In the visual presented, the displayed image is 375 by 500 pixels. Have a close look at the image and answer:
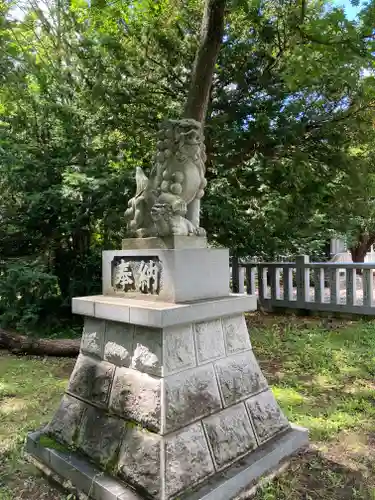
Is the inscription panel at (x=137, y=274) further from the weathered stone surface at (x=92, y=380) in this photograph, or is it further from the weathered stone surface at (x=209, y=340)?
the weathered stone surface at (x=92, y=380)

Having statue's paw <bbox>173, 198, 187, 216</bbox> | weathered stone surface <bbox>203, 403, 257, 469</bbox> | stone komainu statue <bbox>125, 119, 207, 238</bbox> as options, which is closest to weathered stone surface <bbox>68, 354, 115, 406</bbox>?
weathered stone surface <bbox>203, 403, 257, 469</bbox>

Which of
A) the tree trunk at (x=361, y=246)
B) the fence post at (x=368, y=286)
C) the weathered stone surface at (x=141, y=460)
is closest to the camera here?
the weathered stone surface at (x=141, y=460)

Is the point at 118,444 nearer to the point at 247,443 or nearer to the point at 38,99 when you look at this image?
the point at 247,443

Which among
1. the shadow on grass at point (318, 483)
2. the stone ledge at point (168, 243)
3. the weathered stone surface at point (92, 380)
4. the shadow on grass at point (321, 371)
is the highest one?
the stone ledge at point (168, 243)

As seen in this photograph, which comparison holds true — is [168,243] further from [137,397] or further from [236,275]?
[236,275]

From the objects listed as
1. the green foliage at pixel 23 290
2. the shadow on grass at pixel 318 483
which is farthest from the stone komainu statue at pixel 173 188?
the green foliage at pixel 23 290

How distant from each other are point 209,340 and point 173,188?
0.98 meters

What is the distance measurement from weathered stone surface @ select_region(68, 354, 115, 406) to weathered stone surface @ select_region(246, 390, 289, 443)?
92 cm

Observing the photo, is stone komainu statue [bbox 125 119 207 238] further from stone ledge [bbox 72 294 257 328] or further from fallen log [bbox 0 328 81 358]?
Result: fallen log [bbox 0 328 81 358]

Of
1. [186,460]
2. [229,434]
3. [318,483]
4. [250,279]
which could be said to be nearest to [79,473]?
[186,460]

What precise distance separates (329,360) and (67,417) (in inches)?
129

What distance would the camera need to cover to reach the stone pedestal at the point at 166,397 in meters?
2.03

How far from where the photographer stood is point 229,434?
2.28 metres

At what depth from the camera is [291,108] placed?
527 cm
